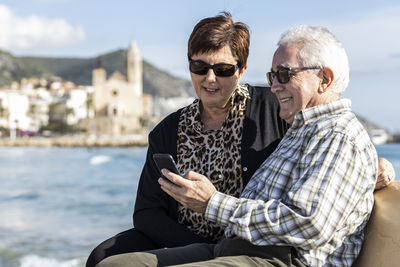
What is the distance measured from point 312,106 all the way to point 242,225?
458 mm

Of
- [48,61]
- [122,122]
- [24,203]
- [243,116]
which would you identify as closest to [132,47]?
[122,122]

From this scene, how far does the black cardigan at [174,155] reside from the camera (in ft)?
7.45

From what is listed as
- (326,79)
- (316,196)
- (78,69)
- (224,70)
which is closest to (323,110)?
(326,79)

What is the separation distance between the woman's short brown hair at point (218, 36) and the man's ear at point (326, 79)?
1.85 feet

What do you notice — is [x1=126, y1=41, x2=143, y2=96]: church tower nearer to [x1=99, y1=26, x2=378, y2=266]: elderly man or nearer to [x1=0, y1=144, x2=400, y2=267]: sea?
[x1=0, y1=144, x2=400, y2=267]: sea

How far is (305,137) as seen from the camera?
5.87ft

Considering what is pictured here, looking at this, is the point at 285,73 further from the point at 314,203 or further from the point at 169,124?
the point at 169,124

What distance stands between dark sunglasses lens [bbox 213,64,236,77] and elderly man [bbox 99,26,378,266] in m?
0.36

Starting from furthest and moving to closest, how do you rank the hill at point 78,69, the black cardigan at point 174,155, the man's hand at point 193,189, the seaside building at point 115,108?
1. the hill at point 78,69
2. the seaside building at point 115,108
3. the black cardigan at point 174,155
4. the man's hand at point 193,189

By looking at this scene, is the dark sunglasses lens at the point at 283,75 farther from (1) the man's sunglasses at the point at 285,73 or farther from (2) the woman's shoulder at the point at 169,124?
(2) the woman's shoulder at the point at 169,124

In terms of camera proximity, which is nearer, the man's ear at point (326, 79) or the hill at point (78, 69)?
the man's ear at point (326, 79)

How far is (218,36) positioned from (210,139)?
420mm

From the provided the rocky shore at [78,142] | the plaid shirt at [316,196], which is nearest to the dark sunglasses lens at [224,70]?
the plaid shirt at [316,196]

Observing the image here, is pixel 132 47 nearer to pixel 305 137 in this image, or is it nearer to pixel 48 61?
pixel 48 61
